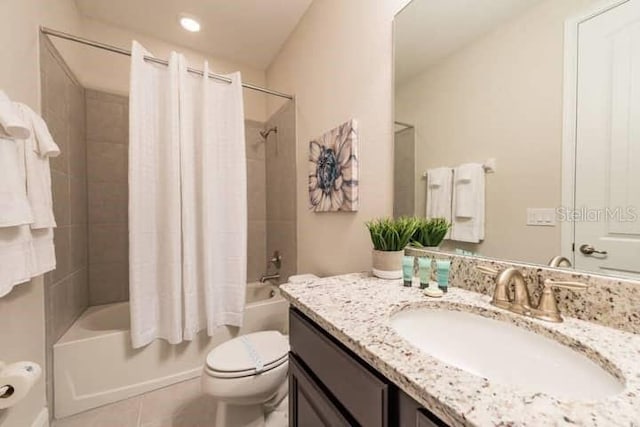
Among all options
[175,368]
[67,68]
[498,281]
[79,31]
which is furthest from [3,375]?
[79,31]

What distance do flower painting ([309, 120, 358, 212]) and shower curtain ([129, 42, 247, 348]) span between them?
0.48m

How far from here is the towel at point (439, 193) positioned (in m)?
1.02

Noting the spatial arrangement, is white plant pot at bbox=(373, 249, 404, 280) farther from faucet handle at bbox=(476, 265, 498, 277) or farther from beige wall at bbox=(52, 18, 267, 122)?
beige wall at bbox=(52, 18, 267, 122)

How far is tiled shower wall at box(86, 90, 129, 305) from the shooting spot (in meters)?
1.98

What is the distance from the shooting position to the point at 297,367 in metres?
0.80

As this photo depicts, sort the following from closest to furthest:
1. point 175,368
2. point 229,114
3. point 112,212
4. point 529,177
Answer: point 529,177 < point 175,368 < point 229,114 < point 112,212

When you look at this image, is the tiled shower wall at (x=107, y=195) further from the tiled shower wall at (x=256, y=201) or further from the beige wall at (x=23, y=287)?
the tiled shower wall at (x=256, y=201)

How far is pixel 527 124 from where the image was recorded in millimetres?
780

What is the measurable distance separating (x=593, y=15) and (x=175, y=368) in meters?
2.37

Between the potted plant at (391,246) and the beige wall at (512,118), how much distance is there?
187 mm

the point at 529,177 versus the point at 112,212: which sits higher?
the point at 529,177

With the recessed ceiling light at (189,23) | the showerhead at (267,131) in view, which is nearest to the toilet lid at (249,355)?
the showerhead at (267,131)

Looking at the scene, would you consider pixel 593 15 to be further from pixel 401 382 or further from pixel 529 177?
pixel 401 382

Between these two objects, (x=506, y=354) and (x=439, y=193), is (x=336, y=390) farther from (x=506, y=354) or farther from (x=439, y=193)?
(x=439, y=193)
